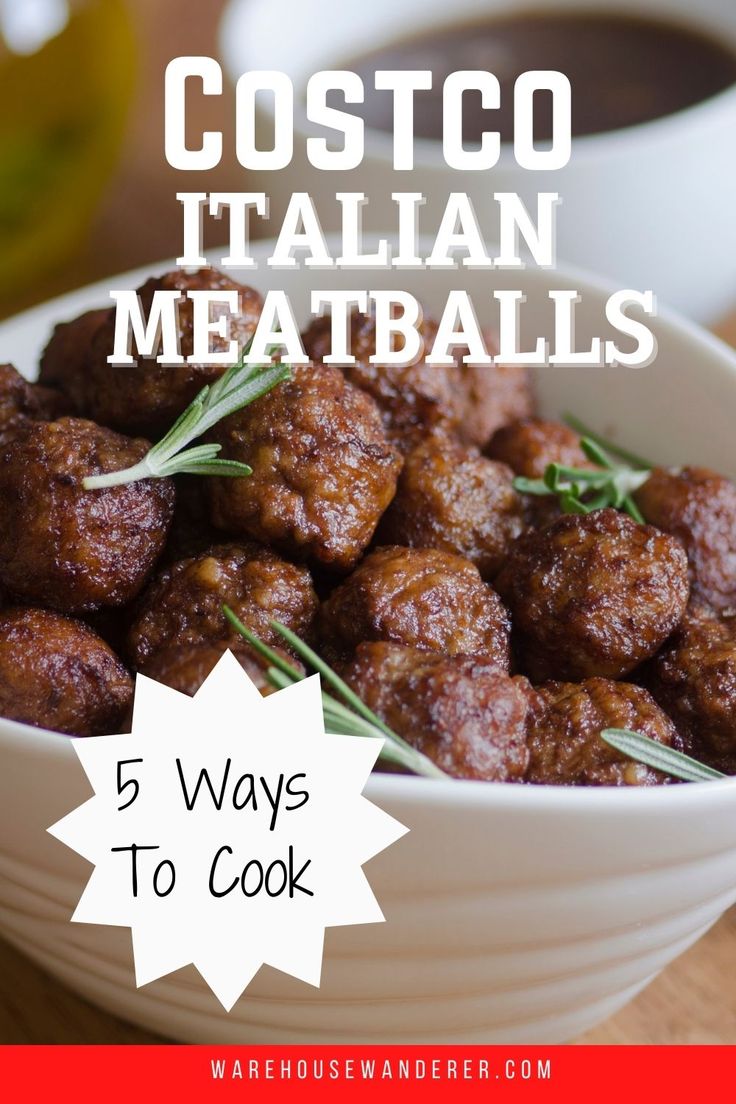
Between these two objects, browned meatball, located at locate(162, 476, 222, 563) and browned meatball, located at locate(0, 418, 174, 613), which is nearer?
browned meatball, located at locate(0, 418, 174, 613)

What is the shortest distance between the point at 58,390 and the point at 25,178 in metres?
1.22

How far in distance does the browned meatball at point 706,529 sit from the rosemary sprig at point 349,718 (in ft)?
1.75

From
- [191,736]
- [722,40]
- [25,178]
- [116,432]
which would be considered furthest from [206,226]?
[191,736]

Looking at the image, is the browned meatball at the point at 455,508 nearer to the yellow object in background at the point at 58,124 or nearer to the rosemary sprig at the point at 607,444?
the rosemary sprig at the point at 607,444

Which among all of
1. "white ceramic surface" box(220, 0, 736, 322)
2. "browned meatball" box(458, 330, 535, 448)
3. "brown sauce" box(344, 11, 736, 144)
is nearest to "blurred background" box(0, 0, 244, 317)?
"white ceramic surface" box(220, 0, 736, 322)

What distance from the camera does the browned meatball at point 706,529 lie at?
1.52 m

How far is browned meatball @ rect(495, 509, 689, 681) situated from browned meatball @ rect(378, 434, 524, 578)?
8 centimetres

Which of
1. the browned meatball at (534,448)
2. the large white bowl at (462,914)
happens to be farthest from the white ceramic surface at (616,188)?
the large white bowl at (462,914)

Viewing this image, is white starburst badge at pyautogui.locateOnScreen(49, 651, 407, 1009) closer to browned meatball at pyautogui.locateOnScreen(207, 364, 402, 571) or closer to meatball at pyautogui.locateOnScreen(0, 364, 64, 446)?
browned meatball at pyautogui.locateOnScreen(207, 364, 402, 571)

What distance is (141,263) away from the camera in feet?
9.04

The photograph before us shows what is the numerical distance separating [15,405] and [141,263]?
52.3 inches

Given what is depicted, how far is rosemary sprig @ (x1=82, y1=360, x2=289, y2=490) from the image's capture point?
1.31 metres

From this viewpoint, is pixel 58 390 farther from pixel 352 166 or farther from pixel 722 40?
pixel 722 40
